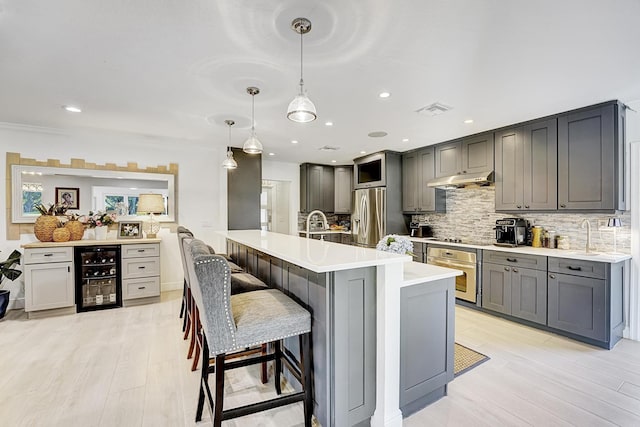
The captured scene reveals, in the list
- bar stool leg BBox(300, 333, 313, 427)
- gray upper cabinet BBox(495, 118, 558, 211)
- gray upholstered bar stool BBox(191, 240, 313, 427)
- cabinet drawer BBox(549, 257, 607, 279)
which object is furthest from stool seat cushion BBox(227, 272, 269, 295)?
gray upper cabinet BBox(495, 118, 558, 211)

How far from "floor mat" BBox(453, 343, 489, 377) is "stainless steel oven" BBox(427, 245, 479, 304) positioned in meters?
1.28

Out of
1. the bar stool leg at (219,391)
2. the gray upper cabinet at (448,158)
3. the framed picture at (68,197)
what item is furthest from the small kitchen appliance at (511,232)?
the framed picture at (68,197)

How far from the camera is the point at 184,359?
2617 millimetres

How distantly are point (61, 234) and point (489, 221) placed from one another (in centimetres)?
589

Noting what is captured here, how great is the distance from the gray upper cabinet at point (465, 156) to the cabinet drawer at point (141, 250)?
4.41 metres

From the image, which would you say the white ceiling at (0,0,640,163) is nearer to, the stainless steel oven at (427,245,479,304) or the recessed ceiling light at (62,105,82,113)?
the recessed ceiling light at (62,105,82,113)

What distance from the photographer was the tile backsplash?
10.7 ft

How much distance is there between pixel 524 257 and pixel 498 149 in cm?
146

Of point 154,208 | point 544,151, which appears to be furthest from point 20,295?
point 544,151

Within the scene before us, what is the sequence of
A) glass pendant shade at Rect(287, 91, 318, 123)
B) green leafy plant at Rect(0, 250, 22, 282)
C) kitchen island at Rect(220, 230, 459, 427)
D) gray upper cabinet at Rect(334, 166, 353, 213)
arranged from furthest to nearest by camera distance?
1. gray upper cabinet at Rect(334, 166, 353, 213)
2. green leafy plant at Rect(0, 250, 22, 282)
3. glass pendant shade at Rect(287, 91, 318, 123)
4. kitchen island at Rect(220, 230, 459, 427)

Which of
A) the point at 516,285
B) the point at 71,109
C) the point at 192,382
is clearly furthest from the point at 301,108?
the point at 516,285

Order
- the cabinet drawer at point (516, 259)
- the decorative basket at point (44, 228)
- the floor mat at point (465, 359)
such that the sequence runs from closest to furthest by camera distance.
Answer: the floor mat at point (465, 359), the cabinet drawer at point (516, 259), the decorative basket at point (44, 228)

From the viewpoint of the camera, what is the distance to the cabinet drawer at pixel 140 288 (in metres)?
4.03

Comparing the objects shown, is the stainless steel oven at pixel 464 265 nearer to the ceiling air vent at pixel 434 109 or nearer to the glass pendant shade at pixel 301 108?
the ceiling air vent at pixel 434 109
